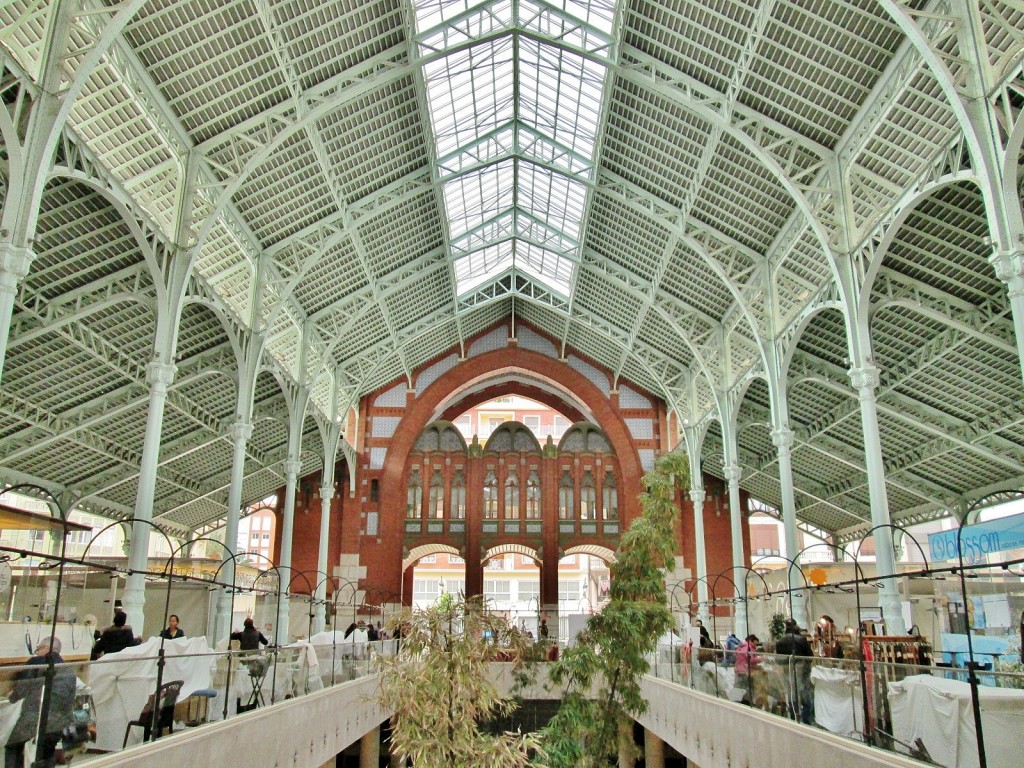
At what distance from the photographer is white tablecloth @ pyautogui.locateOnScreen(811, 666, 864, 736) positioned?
39.3 ft

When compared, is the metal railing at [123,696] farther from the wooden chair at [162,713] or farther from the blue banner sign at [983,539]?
the blue banner sign at [983,539]

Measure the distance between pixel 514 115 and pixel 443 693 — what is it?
2870cm

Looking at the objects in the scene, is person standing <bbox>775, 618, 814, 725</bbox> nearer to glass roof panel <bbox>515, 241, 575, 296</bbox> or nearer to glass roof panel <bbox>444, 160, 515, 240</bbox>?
glass roof panel <bbox>444, 160, 515, 240</bbox>

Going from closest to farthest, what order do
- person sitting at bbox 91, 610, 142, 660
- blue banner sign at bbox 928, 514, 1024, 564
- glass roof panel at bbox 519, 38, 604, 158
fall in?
person sitting at bbox 91, 610, 142, 660 → blue banner sign at bbox 928, 514, 1024, 564 → glass roof panel at bbox 519, 38, 604, 158

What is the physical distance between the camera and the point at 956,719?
1001cm

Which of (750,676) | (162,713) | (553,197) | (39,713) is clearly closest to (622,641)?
(750,676)

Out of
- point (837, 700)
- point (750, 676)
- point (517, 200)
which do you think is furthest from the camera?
point (517, 200)

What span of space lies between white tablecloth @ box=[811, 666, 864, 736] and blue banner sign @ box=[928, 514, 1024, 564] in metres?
12.7

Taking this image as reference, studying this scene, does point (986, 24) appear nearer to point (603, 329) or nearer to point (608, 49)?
point (608, 49)

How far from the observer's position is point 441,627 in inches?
447

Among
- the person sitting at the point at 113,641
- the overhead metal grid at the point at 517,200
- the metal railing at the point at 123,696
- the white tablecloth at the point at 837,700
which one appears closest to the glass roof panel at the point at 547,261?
the overhead metal grid at the point at 517,200

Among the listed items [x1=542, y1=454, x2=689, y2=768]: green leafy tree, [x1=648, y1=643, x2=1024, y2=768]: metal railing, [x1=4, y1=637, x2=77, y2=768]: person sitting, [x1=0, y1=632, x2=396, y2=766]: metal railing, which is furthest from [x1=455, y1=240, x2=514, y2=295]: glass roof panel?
[x1=4, y1=637, x2=77, y2=768]: person sitting

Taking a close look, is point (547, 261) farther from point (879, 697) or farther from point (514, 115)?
point (879, 697)

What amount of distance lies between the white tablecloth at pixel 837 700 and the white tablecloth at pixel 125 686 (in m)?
9.61
